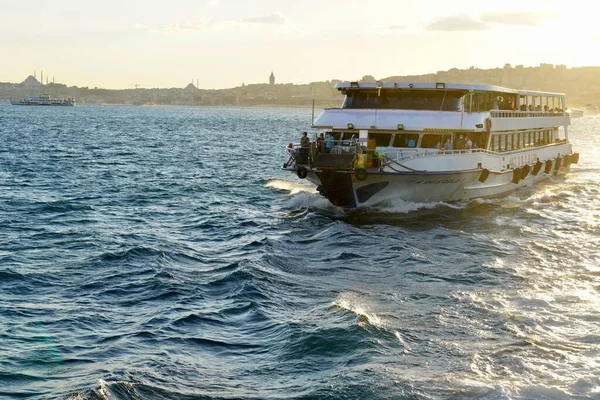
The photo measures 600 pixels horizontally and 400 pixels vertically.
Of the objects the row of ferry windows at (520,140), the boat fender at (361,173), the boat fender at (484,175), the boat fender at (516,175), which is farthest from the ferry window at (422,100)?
the boat fender at (516,175)

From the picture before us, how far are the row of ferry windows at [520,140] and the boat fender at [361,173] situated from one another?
9.01m

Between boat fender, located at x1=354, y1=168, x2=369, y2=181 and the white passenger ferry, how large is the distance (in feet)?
0.06

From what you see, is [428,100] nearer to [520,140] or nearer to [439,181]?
[439,181]

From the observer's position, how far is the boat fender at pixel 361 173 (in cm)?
2922

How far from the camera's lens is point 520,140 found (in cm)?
4144

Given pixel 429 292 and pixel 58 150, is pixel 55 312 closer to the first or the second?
pixel 429 292

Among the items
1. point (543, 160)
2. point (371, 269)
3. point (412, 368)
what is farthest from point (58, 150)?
point (412, 368)

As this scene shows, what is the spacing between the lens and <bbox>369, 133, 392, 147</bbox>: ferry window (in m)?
32.5

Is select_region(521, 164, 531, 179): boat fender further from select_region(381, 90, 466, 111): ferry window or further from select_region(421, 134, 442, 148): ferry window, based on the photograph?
select_region(421, 134, 442, 148): ferry window

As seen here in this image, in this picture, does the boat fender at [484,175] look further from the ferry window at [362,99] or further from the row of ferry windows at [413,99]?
the ferry window at [362,99]

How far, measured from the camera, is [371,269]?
2162 cm

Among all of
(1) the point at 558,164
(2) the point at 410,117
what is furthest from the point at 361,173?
(1) the point at 558,164

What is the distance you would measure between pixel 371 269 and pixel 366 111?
1247 cm


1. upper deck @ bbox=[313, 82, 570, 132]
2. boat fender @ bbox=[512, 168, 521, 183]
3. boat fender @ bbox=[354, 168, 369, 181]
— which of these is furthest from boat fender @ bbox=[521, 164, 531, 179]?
boat fender @ bbox=[354, 168, 369, 181]
